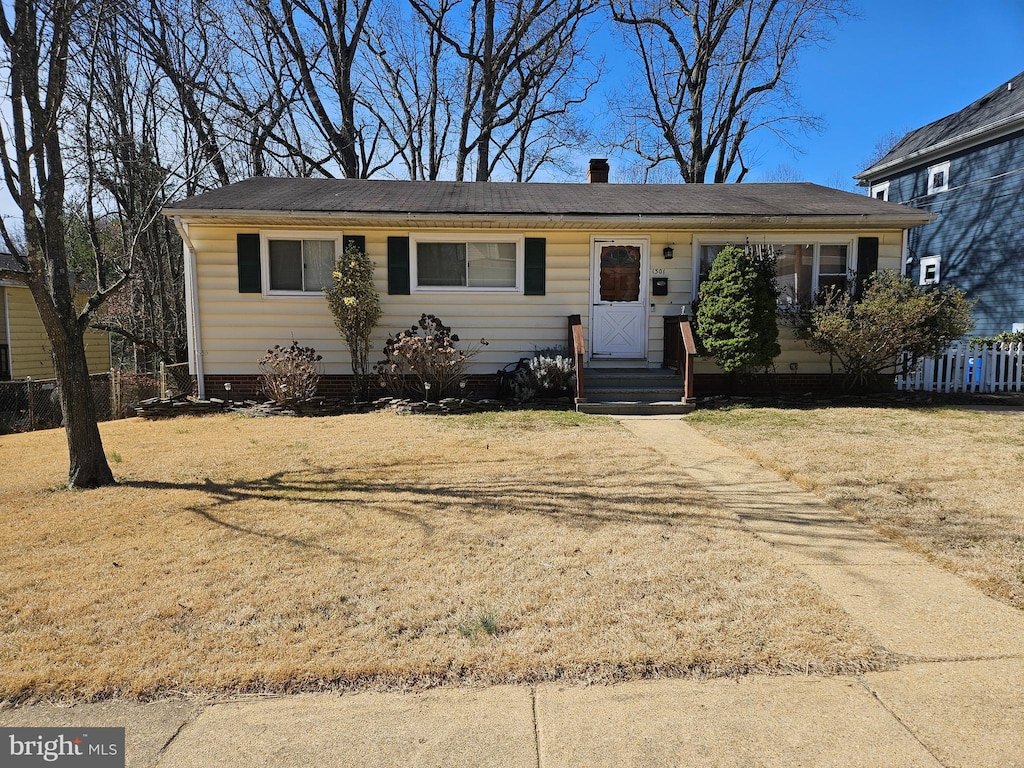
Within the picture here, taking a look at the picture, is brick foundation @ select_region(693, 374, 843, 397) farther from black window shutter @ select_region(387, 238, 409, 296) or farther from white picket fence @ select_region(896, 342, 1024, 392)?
black window shutter @ select_region(387, 238, 409, 296)

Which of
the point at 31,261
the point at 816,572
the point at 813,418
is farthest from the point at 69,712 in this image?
the point at 813,418

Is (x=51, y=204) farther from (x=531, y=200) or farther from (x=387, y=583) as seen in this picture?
(x=531, y=200)

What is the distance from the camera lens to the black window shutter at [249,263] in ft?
31.1

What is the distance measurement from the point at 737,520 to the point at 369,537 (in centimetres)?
262

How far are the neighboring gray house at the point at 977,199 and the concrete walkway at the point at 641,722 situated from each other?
576 inches

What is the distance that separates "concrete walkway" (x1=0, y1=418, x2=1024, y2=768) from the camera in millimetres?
1936

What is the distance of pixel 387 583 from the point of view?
3.19 m

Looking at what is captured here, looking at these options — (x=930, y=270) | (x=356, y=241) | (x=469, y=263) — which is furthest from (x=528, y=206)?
(x=930, y=270)

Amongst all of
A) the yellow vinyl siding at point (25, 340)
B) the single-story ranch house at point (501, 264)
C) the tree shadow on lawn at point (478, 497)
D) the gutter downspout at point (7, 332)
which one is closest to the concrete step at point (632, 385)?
the single-story ranch house at point (501, 264)

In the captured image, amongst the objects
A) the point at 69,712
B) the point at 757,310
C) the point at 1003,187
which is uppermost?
the point at 1003,187

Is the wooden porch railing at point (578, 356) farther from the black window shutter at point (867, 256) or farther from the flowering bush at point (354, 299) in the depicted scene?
the black window shutter at point (867, 256)

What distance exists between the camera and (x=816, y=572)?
11.0ft

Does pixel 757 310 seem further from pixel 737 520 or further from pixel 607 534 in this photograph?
pixel 607 534

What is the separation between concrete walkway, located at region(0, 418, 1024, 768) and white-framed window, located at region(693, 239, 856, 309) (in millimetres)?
8334
